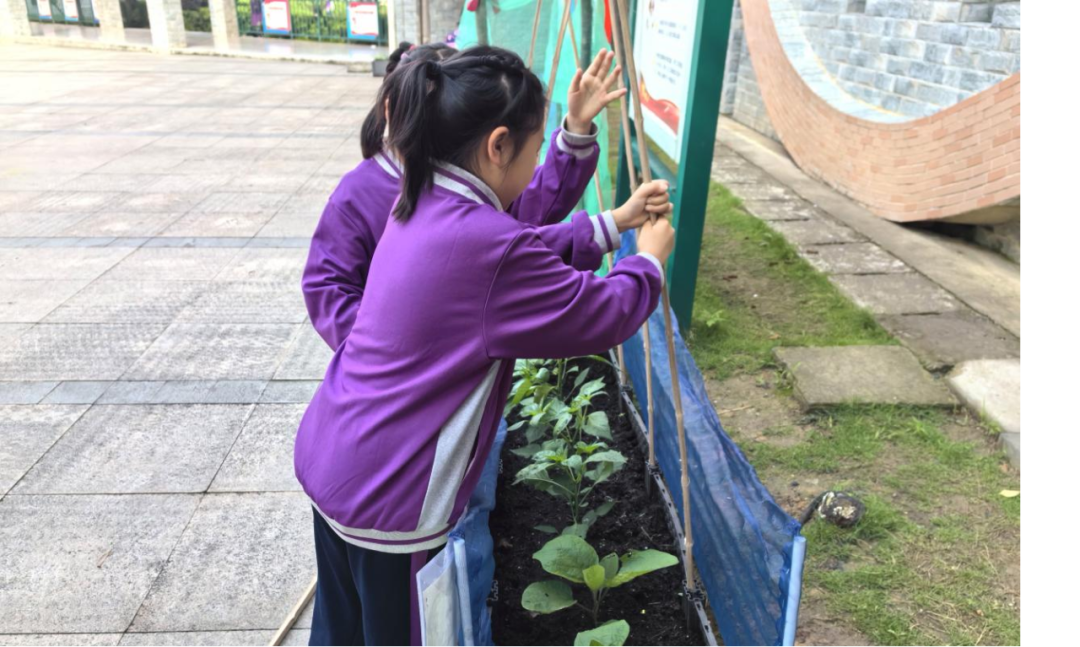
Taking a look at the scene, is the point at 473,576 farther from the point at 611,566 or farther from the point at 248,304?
the point at 248,304

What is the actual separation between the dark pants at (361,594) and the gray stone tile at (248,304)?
2.83 meters


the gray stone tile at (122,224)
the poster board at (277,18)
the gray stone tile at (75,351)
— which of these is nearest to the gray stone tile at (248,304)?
the gray stone tile at (75,351)

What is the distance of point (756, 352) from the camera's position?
13.0 ft

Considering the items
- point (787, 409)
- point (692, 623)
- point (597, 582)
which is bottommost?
point (787, 409)

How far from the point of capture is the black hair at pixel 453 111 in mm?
1318

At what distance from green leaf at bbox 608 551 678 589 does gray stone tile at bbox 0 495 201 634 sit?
56.0 inches

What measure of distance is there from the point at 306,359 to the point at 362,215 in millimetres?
2067

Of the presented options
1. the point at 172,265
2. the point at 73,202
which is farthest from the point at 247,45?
the point at 172,265

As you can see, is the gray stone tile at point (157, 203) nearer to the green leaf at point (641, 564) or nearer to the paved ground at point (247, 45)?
the green leaf at point (641, 564)
